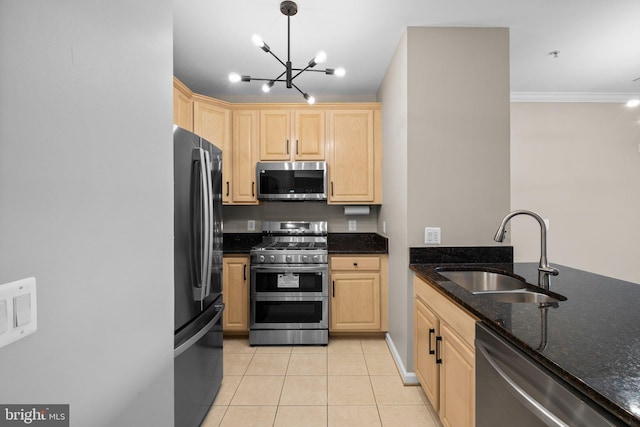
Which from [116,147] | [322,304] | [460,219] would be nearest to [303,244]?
[322,304]

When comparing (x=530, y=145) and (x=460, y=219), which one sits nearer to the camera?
(x=460, y=219)

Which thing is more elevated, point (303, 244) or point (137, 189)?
point (137, 189)

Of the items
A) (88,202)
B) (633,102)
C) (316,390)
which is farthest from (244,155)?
(633,102)

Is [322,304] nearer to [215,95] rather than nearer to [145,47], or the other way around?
[145,47]

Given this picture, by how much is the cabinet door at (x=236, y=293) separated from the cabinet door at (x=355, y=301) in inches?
35.9

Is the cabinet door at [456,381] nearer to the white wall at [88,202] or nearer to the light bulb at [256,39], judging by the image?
the white wall at [88,202]

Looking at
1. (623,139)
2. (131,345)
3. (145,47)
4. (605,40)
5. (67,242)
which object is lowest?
(131,345)

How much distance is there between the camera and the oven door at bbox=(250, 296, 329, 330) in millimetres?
2770

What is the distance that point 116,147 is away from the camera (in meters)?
0.82

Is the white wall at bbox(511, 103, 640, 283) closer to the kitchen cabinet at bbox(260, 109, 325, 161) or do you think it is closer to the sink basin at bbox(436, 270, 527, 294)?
the sink basin at bbox(436, 270, 527, 294)

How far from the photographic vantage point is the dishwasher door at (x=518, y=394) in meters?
0.73

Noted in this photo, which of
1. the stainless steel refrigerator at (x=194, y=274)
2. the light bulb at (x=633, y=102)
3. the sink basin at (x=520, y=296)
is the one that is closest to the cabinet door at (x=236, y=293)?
the stainless steel refrigerator at (x=194, y=274)

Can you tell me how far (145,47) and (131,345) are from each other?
100 cm

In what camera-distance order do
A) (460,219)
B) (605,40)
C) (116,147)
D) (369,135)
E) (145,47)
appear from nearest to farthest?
1. (116,147)
2. (145,47)
3. (460,219)
4. (605,40)
5. (369,135)
